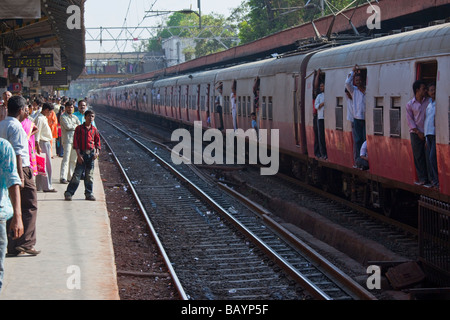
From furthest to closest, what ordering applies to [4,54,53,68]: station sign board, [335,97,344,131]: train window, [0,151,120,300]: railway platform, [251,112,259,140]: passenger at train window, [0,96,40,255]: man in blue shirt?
[4,54,53,68]: station sign board → [251,112,259,140]: passenger at train window → [335,97,344,131]: train window → [0,96,40,255]: man in blue shirt → [0,151,120,300]: railway platform

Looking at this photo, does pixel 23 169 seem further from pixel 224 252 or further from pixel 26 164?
pixel 224 252

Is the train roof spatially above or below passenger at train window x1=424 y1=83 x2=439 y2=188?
above

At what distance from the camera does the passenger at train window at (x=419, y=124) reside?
9945 millimetres

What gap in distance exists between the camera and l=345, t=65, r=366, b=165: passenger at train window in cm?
1251

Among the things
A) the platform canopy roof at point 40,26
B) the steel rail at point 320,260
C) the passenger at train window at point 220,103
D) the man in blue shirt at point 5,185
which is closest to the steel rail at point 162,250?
the steel rail at point 320,260

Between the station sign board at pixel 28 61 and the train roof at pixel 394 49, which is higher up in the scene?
Result: the station sign board at pixel 28 61

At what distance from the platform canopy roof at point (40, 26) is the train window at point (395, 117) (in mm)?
6181

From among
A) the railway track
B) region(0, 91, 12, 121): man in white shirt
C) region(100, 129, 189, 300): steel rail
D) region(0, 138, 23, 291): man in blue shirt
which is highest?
region(0, 91, 12, 121): man in white shirt

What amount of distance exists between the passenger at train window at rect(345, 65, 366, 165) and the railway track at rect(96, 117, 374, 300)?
2265 mm

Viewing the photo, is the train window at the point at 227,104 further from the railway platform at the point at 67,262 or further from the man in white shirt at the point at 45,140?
the railway platform at the point at 67,262

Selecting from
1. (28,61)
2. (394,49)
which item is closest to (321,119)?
(394,49)

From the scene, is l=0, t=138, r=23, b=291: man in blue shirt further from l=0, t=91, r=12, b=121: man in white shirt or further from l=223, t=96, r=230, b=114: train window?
l=223, t=96, r=230, b=114: train window

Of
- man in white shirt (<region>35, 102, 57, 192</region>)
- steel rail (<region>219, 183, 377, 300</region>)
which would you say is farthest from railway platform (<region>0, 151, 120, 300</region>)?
steel rail (<region>219, 183, 377, 300</region>)

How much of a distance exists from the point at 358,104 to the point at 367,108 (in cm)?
35
